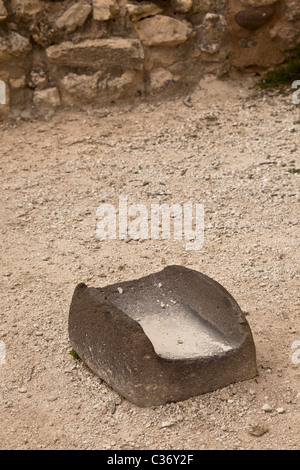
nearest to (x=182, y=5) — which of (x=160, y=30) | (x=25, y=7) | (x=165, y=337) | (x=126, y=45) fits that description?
(x=160, y=30)

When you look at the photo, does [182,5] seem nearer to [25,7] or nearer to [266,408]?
[25,7]

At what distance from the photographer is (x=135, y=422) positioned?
8.14ft

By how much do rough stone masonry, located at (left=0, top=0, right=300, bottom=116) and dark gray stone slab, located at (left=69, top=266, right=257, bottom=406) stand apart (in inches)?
102

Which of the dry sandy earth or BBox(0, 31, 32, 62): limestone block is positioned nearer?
the dry sandy earth

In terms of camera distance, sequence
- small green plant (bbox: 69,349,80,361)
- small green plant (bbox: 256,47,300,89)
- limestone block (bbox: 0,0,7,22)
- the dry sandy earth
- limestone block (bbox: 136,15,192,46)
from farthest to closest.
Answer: small green plant (bbox: 256,47,300,89) < limestone block (bbox: 136,15,192,46) < limestone block (bbox: 0,0,7,22) < small green plant (bbox: 69,349,80,361) < the dry sandy earth

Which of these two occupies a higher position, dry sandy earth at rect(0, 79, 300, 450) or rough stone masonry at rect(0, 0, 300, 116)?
rough stone masonry at rect(0, 0, 300, 116)

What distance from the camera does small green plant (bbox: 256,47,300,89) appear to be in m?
5.31

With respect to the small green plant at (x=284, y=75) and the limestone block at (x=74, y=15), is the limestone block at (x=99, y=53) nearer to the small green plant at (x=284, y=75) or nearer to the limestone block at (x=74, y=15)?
the limestone block at (x=74, y=15)

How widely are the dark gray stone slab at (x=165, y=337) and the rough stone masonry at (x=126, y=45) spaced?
258 cm

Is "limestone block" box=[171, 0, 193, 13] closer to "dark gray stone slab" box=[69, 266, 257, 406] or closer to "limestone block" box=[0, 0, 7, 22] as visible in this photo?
"limestone block" box=[0, 0, 7, 22]

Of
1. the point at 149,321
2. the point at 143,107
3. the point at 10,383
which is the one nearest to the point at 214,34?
the point at 143,107

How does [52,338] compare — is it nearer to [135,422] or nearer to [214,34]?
[135,422]

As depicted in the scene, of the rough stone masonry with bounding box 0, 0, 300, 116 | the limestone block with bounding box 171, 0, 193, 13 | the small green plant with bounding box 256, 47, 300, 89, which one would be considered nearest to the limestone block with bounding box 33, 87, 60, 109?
the rough stone masonry with bounding box 0, 0, 300, 116

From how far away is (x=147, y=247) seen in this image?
3.70 meters
